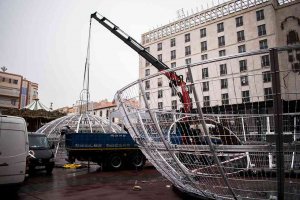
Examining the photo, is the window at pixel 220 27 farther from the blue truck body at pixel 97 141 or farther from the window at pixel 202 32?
the blue truck body at pixel 97 141

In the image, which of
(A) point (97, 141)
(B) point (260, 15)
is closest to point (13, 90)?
(B) point (260, 15)

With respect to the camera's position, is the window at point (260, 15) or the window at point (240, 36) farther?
the window at point (240, 36)

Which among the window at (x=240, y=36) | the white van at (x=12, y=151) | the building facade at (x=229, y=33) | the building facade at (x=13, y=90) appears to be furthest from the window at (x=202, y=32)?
the building facade at (x=13, y=90)

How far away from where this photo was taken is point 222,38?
1533 inches

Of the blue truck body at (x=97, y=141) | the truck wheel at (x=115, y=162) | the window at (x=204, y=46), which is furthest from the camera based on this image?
the window at (x=204, y=46)

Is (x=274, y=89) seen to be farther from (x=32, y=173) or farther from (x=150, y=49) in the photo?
(x=150, y=49)

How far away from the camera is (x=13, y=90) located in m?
59.1

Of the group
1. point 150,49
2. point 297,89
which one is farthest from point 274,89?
point 150,49

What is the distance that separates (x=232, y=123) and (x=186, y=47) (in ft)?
124

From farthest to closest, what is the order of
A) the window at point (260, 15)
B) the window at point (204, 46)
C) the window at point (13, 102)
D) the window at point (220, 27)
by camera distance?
the window at point (13, 102) → the window at point (204, 46) → the window at point (220, 27) → the window at point (260, 15)

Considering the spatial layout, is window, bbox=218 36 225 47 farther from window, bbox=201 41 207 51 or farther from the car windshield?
the car windshield

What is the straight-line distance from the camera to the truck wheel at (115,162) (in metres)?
13.3

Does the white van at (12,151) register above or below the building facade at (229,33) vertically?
below

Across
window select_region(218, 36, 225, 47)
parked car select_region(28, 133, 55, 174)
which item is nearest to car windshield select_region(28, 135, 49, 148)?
parked car select_region(28, 133, 55, 174)
